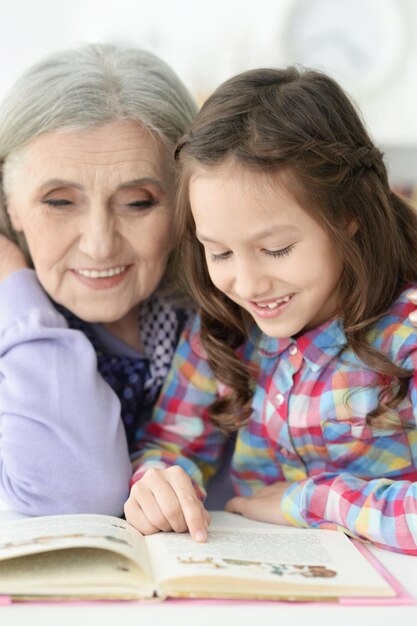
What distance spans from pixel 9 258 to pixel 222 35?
6.80 feet

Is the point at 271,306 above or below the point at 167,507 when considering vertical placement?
above

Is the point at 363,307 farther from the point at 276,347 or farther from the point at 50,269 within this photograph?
the point at 50,269

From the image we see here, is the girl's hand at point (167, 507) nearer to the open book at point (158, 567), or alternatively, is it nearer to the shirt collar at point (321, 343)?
the open book at point (158, 567)

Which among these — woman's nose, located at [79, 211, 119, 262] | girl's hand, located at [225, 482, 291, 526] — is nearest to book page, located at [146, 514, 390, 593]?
girl's hand, located at [225, 482, 291, 526]

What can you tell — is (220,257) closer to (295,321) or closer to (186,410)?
(295,321)

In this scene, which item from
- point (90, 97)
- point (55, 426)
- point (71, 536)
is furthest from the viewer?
point (90, 97)

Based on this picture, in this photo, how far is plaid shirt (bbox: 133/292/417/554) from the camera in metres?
1.21

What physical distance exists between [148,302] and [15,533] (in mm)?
650

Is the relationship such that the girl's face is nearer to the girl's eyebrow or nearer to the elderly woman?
the girl's eyebrow

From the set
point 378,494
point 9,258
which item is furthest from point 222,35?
point 378,494

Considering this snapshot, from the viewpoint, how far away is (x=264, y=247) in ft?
4.01

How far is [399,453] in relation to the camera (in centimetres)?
135

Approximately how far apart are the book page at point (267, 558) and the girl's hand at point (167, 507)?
2cm

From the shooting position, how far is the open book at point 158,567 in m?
0.94
